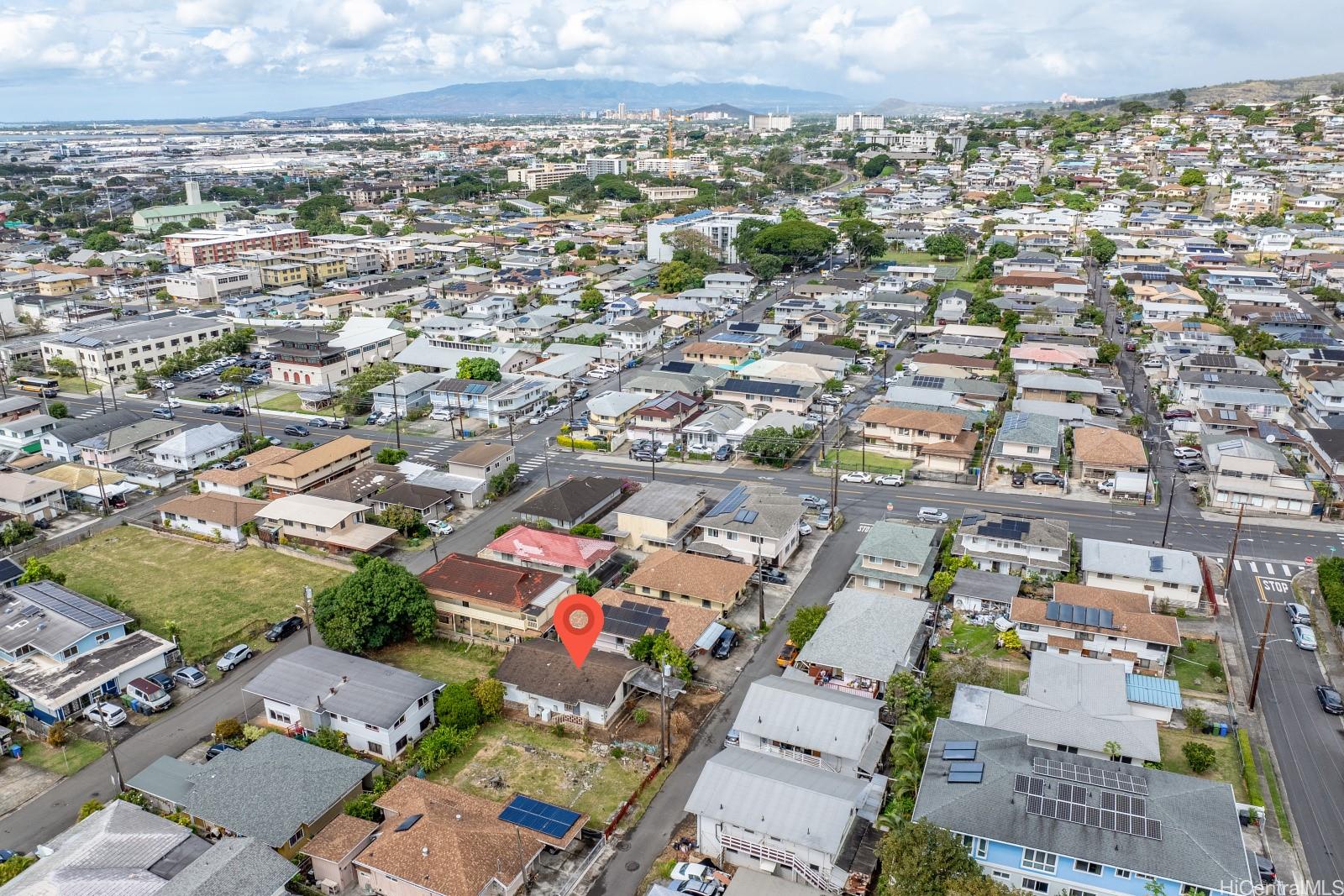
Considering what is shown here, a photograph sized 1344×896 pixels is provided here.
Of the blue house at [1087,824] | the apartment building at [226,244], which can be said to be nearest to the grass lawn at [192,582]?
the blue house at [1087,824]

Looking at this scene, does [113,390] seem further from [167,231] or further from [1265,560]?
[167,231]

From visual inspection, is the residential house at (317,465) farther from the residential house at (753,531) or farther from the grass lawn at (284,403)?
the residential house at (753,531)

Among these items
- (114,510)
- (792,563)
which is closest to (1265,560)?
(792,563)

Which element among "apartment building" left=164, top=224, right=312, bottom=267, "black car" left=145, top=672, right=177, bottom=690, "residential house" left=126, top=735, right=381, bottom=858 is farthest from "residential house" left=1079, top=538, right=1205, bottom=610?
"apartment building" left=164, top=224, right=312, bottom=267

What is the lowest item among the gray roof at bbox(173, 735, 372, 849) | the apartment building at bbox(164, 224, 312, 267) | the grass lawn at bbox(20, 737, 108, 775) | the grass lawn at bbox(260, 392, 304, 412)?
the grass lawn at bbox(20, 737, 108, 775)

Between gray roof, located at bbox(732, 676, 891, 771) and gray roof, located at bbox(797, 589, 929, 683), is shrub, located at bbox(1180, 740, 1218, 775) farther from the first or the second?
gray roof, located at bbox(732, 676, 891, 771)
